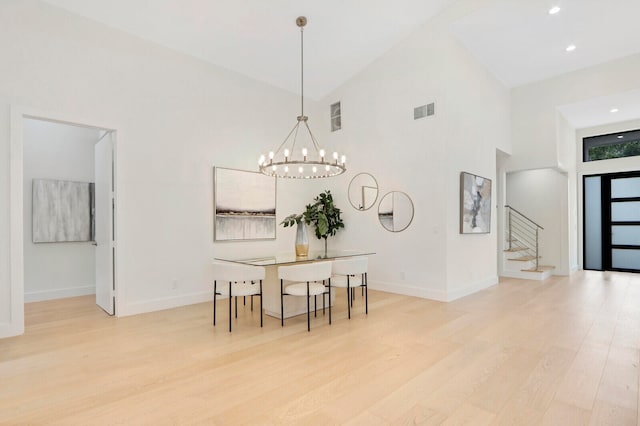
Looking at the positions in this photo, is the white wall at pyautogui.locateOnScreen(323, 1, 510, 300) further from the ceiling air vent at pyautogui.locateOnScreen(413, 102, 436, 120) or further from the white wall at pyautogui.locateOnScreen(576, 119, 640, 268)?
the white wall at pyautogui.locateOnScreen(576, 119, 640, 268)

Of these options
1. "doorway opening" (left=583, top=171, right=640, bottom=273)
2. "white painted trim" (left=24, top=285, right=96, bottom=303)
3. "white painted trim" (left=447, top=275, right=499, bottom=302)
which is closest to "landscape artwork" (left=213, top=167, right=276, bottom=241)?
"white painted trim" (left=24, top=285, right=96, bottom=303)

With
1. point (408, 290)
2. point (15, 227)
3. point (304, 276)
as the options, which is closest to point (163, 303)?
point (15, 227)

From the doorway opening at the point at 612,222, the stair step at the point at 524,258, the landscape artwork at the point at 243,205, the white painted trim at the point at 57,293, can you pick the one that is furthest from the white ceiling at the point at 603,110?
the white painted trim at the point at 57,293

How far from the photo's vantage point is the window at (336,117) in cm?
716

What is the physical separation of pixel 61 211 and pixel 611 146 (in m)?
11.8

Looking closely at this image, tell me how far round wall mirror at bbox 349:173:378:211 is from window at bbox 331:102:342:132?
120 centimetres

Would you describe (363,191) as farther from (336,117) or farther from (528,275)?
(528,275)

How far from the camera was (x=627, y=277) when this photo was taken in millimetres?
7598

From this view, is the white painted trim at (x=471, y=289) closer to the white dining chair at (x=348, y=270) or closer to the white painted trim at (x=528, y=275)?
the white painted trim at (x=528, y=275)

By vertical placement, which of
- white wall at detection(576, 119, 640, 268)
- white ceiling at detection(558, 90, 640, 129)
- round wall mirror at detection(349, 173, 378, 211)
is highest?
white ceiling at detection(558, 90, 640, 129)

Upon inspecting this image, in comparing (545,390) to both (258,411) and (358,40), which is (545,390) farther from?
(358,40)

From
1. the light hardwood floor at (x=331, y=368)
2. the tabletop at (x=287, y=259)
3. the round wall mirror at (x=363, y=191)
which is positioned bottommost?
the light hardwood floor at (x=331, y=368)

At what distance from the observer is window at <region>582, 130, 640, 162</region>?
26.5 ft

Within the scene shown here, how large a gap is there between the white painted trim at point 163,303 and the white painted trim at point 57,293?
1978 mm
